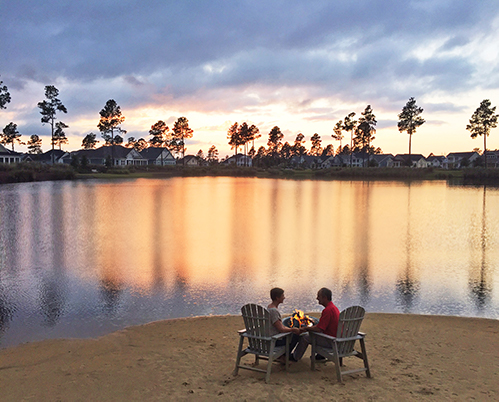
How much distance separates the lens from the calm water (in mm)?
12906

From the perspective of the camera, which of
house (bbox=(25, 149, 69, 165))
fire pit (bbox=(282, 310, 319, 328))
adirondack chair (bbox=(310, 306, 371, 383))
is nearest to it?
adirondack chair (bbox=(310, 306, 371, 383))

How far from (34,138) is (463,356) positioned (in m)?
185

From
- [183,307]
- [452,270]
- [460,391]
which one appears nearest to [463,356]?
[460,391]

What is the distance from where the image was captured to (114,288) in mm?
14953

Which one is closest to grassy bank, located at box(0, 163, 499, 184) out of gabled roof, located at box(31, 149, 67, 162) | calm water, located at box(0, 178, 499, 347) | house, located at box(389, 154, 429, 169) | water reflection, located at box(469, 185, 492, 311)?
gabled roof, located at box(31, 149, 67, 162)

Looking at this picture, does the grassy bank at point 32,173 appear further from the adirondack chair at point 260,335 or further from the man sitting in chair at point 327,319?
the man sitting in chair at point 327,319

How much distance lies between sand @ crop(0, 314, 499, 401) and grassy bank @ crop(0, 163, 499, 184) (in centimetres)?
7898

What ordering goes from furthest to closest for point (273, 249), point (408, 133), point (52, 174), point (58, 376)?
point (408, 133), point (52, 174), point (273, 249), point (58, 376)

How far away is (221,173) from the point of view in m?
135

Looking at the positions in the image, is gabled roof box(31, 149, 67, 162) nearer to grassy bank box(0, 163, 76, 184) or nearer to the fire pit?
grassy bank box(0, 163, 76, 184)

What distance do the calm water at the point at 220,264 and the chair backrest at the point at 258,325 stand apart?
16.3ft

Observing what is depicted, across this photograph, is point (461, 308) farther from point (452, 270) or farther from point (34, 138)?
point (34, 138)

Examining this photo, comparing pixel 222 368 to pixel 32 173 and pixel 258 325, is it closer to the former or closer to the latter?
pixel 258 325

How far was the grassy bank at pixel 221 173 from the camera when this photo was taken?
86581 mm
